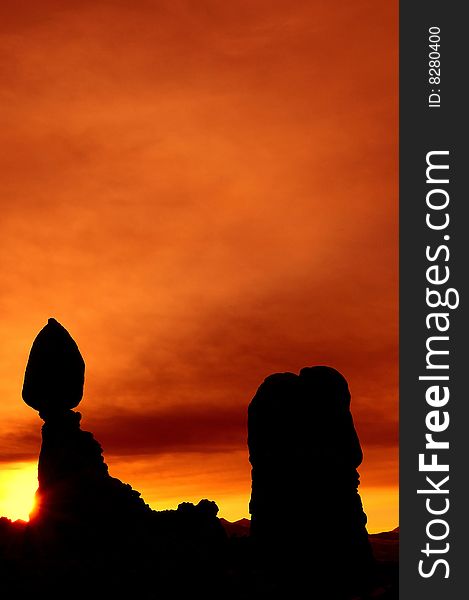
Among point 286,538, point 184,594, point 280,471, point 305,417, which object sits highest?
point 305,417

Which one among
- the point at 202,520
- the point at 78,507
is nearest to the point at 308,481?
the point at 202,520

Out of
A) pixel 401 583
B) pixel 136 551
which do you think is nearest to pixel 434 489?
pixel 401 583

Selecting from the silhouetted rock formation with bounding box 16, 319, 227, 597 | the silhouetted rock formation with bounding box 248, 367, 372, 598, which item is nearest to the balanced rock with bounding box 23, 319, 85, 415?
the silhouetted rock formation with bounding box 16, 319, 227, 597

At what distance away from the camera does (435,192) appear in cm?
3847

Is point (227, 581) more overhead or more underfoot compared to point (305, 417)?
more underfoot

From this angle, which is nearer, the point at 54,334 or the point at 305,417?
the point at 54,334

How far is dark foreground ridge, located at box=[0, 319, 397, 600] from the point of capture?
211 ft

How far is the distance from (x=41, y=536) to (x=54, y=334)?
15.4 m

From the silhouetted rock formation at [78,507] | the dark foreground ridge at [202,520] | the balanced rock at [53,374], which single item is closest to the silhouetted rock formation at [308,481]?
the dark foreground ridge at [202,520]

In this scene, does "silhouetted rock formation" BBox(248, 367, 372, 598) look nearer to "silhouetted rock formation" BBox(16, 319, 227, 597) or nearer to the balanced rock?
"silhouetted rock formation" BBox(16, 319, 227, 597)

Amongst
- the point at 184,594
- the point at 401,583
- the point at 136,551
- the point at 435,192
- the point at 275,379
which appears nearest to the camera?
the point at 435,192

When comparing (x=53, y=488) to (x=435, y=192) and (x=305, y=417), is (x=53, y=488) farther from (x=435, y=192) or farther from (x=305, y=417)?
(x=435, y=192)

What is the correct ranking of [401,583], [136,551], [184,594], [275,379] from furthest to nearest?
1. [275,379]
2. [136,551]
3. [184,594]
4. [401,583]

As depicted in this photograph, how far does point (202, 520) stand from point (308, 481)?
38.9 feet
